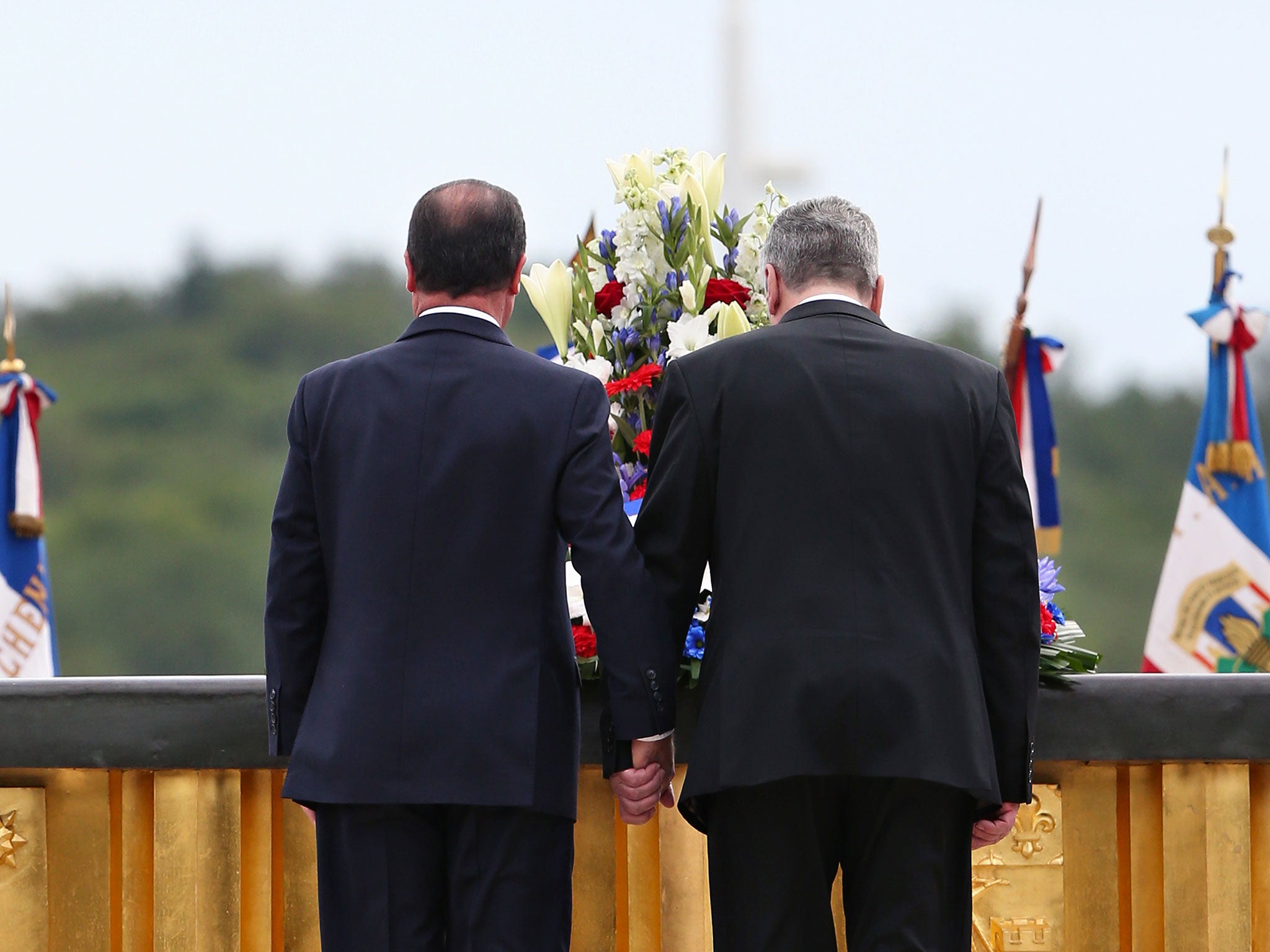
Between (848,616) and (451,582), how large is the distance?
515mm

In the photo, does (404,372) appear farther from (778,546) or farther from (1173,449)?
(1173,449)

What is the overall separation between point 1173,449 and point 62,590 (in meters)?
15.0

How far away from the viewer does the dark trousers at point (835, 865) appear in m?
1.89

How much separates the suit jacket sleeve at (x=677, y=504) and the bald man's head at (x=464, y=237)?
0.29m

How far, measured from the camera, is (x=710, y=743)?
192cm

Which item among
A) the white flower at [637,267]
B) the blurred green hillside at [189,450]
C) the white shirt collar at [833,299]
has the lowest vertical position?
the blurred green hillside at [189,450]

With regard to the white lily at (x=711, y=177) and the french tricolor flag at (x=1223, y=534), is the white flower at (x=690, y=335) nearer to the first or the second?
the white lily at (x=711, y=177)

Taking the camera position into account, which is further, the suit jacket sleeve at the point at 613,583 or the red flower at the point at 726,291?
the red flower at the point at 726,291

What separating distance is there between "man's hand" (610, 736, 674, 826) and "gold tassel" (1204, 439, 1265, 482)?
4.62 m

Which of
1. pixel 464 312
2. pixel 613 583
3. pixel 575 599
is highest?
pixel 464 312

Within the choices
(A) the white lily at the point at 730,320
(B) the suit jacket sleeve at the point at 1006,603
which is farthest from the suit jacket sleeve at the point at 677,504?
(A) the white lily at the point at 730,320

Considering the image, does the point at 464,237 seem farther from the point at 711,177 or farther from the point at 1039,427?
the point at 1039,427

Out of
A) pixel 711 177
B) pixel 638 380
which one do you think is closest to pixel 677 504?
pixel 638 380

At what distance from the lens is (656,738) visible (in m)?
2.05
